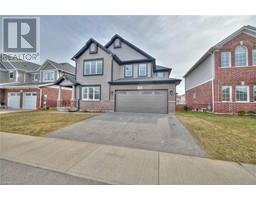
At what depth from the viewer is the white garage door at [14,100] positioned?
19859mm

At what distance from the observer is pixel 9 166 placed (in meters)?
3.34

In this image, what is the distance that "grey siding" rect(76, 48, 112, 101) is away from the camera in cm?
1526

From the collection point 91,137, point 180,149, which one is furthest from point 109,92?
point 180,149

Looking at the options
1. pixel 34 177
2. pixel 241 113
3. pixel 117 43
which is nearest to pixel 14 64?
pixel 117 43

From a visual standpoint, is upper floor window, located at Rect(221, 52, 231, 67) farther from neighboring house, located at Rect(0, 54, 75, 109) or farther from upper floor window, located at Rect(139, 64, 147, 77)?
neighboring house, located at Rect(0, 54, 75, 109)

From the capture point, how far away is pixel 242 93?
44.5 ft

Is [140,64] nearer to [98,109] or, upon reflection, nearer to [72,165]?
[98,109]

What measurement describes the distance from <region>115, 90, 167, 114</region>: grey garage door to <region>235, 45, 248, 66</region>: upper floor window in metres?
7.99

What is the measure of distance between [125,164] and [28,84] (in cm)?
2297

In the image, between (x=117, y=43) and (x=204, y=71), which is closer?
(x=204, y=71)

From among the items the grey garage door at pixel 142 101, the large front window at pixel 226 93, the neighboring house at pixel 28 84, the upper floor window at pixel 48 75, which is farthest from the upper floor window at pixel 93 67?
the large front window at pixel 226 93

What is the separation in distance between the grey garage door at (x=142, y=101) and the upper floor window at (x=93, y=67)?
3568 mm

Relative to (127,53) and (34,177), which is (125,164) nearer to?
(34,177)

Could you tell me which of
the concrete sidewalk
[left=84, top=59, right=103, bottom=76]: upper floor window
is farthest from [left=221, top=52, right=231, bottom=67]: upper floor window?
the concrete sidewalk
